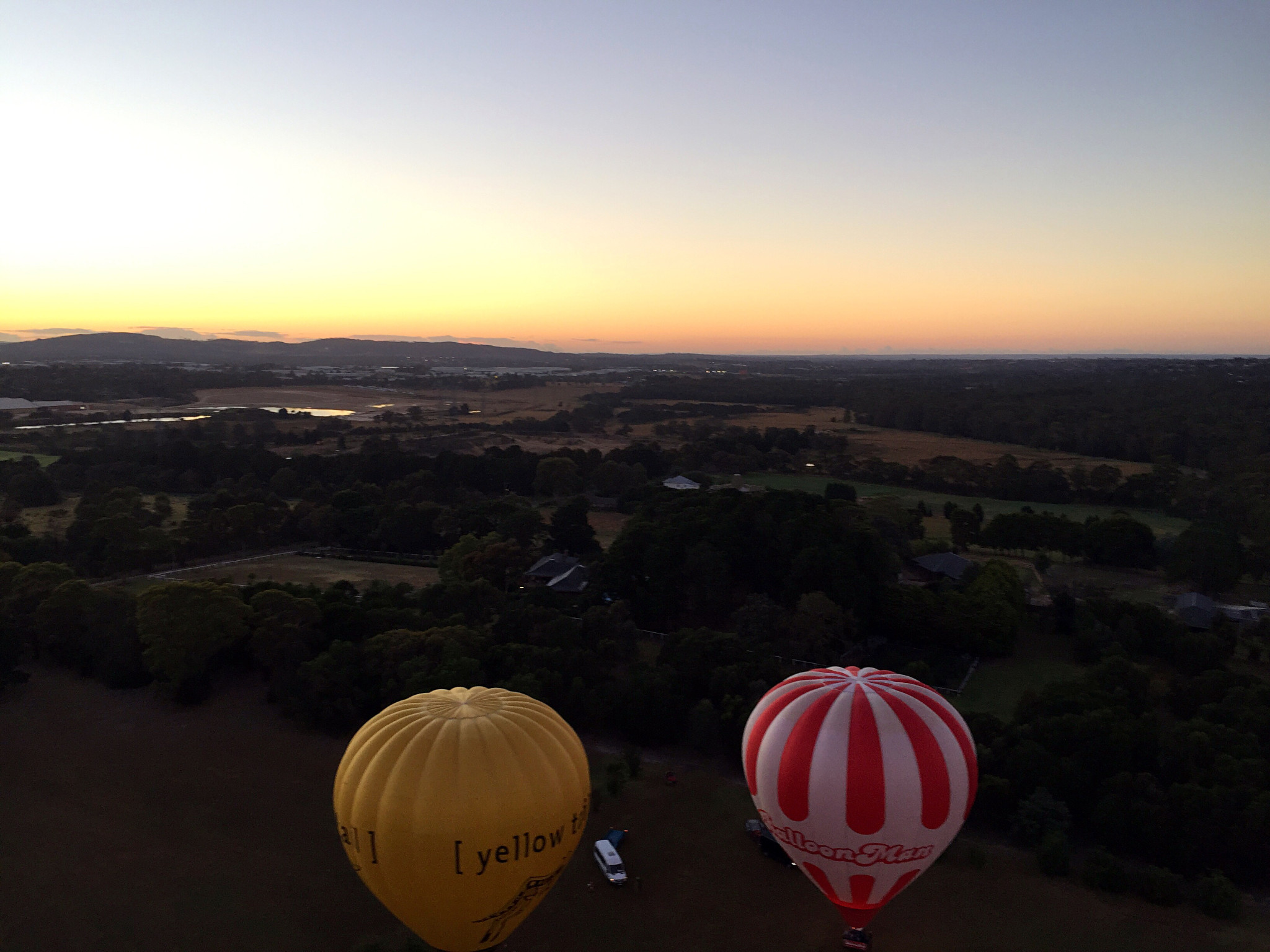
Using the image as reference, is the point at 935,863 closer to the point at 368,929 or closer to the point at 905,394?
the point at 368,929

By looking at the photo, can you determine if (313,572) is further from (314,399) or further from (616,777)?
(314,399)

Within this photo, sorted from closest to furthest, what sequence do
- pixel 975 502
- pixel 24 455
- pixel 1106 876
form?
pixel 1106 876 < pixel 975 502 < pixel 24 455

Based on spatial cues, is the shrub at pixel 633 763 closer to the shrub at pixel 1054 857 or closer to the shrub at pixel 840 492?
the shrub at pixel 1054 857

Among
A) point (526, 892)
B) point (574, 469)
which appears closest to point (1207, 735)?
point (526, 892)

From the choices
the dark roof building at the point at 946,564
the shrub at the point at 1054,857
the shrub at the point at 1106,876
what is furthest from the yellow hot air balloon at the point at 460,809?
the dark roof building at the point at 946,564

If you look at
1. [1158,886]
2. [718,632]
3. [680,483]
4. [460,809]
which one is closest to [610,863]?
[460,809]

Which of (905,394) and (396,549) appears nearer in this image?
(396,549)
